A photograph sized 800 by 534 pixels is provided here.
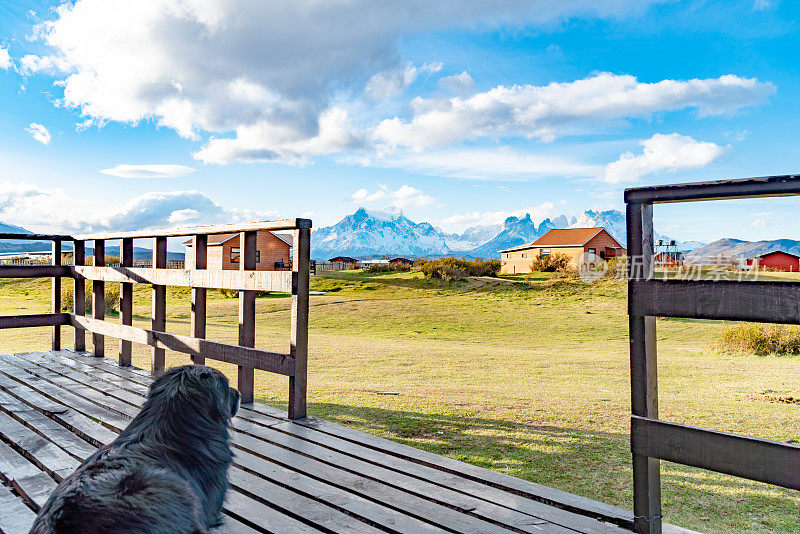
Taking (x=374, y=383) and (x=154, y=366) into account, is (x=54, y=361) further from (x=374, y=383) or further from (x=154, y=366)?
(x=374, y=383)

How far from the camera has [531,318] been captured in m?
21.5

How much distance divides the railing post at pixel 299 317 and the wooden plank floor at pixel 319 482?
0.67 feet

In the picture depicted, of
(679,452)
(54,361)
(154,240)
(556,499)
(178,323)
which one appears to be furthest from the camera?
(178,323)

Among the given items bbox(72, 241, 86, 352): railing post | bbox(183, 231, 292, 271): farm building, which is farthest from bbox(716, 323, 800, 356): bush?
bbox(183, 231, 292, 271): farm building

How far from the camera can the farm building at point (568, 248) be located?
160 feet

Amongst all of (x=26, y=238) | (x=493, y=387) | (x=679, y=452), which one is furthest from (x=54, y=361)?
(x=679, y=452)

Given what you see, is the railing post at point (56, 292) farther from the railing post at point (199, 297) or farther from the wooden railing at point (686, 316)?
the wooden railing at point (686, 316)

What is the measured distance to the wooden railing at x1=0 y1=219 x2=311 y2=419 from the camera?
4.22 m

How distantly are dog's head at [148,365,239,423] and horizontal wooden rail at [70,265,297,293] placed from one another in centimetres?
149

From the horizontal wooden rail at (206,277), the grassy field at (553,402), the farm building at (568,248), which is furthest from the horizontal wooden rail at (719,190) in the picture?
the farm building at (568,248)

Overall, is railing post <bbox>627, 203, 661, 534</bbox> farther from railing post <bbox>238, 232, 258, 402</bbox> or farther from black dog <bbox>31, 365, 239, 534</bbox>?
railing post <bbox>238, 232, 258, 402</bbox>

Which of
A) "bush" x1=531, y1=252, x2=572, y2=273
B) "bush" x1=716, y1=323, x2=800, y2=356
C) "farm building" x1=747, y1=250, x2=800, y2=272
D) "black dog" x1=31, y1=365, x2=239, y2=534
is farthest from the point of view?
"farm building" x1=747, y1=250, x2=800, y2=272

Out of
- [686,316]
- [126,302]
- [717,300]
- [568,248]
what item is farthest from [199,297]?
[568,248]

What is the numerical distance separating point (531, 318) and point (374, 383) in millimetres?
15276
